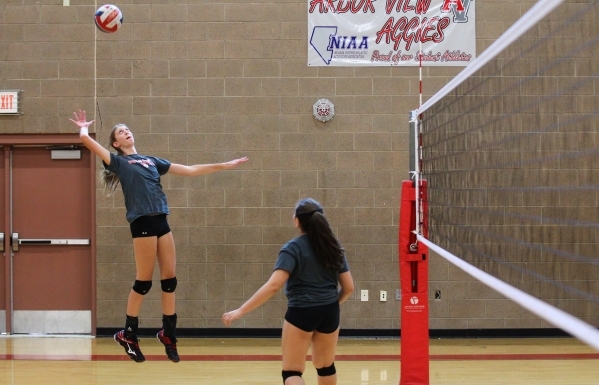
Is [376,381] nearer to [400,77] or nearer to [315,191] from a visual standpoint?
[315,191]

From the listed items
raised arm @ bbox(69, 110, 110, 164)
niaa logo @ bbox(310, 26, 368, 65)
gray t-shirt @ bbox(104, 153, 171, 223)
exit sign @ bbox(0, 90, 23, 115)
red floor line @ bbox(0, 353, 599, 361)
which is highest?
niaa logo @ bbox(310, 26, 368, 65)

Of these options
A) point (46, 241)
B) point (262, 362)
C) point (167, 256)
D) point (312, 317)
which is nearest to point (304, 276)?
point (312, 317)

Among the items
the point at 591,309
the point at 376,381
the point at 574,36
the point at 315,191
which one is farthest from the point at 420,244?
the point at 574,36

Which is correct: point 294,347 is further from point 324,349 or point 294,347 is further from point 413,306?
point 413,306

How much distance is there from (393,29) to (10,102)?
15.5ft

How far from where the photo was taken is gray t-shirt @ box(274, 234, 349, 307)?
4379 mm

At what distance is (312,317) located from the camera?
4.36 meters

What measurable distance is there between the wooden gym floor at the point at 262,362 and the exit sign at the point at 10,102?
2.75m

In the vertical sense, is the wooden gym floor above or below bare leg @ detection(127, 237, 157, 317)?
below

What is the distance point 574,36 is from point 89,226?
20.5ft

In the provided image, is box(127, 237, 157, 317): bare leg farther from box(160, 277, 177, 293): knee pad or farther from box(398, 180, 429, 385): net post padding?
box(398, 180, 429, 385): net post padding

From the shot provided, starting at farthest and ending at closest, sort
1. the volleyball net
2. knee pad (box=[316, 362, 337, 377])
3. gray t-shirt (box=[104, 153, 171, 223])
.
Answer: the volleyball net → gray t-shirt (box=[104, 153, 171, 223]) → knee pad (box=[316, 362, 337, 377])

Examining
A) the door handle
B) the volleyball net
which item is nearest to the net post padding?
the volleyball net

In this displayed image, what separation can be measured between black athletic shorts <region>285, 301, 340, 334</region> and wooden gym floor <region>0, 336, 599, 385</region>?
7.82 feet
